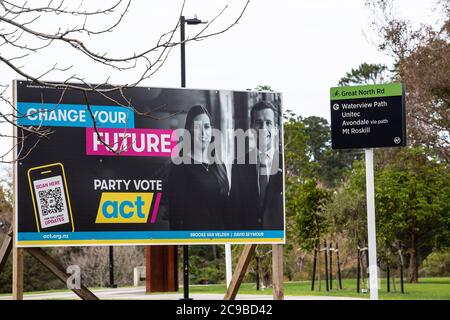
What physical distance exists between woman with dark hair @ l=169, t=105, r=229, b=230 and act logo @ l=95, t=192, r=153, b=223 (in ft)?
1.76

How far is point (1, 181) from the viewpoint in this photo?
180 feet

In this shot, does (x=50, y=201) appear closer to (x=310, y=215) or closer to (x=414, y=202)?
(x=310, y=215)

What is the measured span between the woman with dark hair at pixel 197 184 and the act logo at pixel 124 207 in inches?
21.1

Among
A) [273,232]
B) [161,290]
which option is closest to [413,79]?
[161,290]

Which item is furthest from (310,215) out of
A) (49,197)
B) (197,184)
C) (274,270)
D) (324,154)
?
(324,154)

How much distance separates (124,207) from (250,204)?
2.56 metres

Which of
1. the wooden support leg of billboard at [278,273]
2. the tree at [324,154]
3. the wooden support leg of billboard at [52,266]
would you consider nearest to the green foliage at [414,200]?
the wooden support leg of billboard at [278,273]

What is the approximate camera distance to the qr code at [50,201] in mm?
18781

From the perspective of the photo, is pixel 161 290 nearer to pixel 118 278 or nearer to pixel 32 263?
pixel 32 263

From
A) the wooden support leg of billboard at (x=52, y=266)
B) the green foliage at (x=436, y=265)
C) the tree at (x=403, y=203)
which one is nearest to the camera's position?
the wooden support leg of billboard at (x=52, y=266)

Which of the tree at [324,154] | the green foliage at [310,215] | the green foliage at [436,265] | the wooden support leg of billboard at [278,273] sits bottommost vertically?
the green foliage at [436,265]

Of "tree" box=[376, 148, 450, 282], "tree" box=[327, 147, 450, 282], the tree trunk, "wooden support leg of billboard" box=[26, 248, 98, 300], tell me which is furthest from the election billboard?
the tree trunk

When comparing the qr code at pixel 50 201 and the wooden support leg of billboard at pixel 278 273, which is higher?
the qr code at pixel 50 201

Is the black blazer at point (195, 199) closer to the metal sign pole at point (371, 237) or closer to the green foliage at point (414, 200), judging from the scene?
the metal sign pole at point (371, 237)
